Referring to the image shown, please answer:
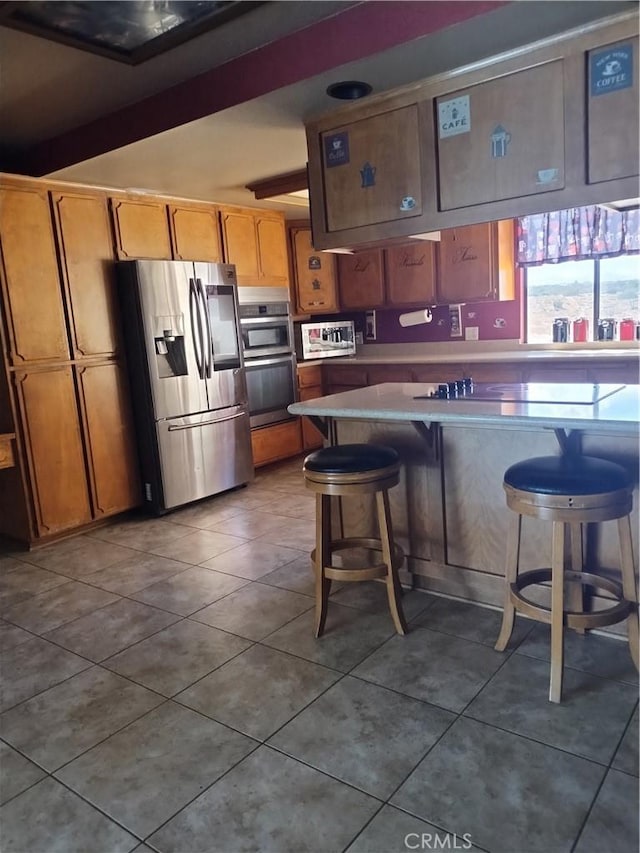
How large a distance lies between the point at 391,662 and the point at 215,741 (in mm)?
704

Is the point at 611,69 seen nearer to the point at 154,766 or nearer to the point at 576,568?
the point at 576,568

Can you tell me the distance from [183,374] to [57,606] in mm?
1820

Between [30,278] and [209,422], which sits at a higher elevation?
[30,278]

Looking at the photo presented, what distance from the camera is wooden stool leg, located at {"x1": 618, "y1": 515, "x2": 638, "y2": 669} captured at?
2088 mm

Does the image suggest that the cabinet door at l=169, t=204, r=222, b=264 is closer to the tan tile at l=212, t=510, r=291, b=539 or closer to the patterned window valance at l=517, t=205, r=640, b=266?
the tan tile at l=212, t=510, r=291, b=539

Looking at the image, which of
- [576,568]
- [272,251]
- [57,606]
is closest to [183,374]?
[272,251]

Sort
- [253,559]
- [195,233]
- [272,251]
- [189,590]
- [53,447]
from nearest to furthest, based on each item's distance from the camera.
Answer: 1. [189,590]
2. [253,559]
3. [53,447]
4. [195,233]
5. [272,251]

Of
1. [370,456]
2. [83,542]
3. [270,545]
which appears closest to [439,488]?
[370,456]

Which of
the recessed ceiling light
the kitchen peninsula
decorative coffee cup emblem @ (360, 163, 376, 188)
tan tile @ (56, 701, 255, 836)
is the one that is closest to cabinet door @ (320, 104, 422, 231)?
decorative coffee cup emblem @ (360, 163, 376, 188)

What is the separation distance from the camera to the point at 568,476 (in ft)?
6.81

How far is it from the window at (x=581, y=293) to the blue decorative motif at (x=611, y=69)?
2.65m

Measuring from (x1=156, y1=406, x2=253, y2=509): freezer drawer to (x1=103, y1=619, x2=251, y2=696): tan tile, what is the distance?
5.59ft

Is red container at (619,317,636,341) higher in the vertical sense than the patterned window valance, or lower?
lower

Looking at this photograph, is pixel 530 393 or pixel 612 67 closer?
pixel 612 67
